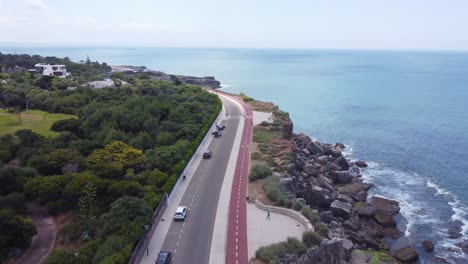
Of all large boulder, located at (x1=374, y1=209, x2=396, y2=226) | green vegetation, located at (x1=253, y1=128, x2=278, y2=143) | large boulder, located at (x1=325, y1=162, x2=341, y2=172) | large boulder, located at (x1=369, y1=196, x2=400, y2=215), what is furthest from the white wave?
large boulder, located at (x1=374, y1=209, x2=396, y2=226)

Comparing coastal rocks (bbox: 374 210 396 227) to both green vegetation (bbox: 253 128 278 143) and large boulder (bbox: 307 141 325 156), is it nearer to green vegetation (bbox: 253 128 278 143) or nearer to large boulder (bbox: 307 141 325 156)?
large boulder (bbox: 307 141 325 156)

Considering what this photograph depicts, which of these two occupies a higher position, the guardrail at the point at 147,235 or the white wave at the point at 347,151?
the guardrail at the point at 147,235

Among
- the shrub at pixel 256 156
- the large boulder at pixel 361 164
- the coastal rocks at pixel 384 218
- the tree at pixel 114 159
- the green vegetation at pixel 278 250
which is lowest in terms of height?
the coastal rocks at pixel 384 218

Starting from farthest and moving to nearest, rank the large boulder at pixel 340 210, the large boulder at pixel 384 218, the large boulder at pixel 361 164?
1. the large boulder at pixel 361 164
2. the large boulder at pixel 384 218
3. the large boulder at pixel 340 210

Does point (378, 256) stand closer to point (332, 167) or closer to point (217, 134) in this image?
point (332, 167)

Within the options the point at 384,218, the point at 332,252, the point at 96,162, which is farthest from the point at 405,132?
the point at 96,162

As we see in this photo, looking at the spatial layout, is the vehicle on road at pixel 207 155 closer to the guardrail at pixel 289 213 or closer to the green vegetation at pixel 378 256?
the guardrail at pixel 289 213

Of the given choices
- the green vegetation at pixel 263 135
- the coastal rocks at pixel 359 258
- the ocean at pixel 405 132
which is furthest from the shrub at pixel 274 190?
the green vegetation at pixel 263 135

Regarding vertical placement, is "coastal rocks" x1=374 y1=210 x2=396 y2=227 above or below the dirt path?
below
